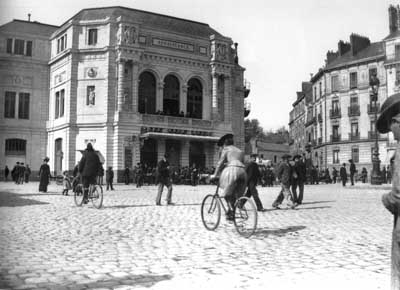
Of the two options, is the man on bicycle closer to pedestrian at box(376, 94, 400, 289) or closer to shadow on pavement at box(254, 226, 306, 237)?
shadow on pavement at box(254, 226, 306, 237)

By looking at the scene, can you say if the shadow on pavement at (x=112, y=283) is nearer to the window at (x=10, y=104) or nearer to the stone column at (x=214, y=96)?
the stone column at (x=214, y=96)

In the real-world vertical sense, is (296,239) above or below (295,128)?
below

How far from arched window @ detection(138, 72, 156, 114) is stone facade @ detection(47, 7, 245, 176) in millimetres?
87

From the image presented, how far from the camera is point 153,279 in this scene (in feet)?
15.6

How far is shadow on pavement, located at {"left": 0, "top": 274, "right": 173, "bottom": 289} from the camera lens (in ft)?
14.5

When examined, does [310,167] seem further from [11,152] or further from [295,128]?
[295,128]

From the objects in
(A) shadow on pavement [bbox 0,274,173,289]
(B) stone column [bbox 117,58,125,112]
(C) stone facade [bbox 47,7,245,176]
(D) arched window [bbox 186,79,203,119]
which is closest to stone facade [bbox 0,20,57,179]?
(C) stone facade [bbox 47,7,245,176]

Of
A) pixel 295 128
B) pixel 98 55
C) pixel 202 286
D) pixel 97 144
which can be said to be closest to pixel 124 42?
pixel 98 55

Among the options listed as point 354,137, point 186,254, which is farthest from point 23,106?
point 186,254

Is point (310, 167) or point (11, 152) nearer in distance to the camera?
point (11, 152)

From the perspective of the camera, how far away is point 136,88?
126ft

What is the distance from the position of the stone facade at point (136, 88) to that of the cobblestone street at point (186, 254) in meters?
28.0

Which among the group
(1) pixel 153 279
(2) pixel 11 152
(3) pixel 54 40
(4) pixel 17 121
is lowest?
(1) pixel 153 279

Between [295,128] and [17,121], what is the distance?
54.2m
